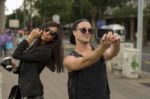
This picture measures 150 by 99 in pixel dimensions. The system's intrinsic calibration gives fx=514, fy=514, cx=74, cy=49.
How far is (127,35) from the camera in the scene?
78562 millimetres

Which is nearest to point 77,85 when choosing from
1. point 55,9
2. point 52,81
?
point 52,81

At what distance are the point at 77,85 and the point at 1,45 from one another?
25.6 m

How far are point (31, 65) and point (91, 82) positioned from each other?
1.66m

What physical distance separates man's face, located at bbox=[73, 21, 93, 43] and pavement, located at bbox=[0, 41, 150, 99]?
6204 millimetres

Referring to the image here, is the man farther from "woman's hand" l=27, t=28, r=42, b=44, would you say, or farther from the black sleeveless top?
"woman's hand" l=27, t=28, r=42, b=44

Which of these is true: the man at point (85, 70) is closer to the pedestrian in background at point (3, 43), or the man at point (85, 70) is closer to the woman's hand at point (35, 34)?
the woman's hand at point (35, 34)

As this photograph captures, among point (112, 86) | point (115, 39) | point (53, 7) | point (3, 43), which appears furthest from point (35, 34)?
point (53, 7)

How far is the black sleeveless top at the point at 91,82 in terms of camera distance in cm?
450

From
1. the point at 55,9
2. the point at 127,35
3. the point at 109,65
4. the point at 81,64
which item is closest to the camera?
the point at 81,64

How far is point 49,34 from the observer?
5.95 meters

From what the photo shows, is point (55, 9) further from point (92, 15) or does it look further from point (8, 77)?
point (8, 77)

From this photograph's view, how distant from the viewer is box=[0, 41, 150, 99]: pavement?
12.4 m

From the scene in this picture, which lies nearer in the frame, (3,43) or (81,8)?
(3,43)

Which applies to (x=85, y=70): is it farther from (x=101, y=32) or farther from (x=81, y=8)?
(x=81, y=8)
